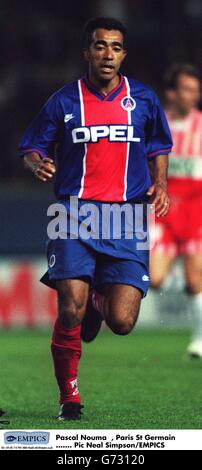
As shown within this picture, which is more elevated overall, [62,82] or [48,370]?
[62,82]

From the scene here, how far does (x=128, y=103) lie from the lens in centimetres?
556

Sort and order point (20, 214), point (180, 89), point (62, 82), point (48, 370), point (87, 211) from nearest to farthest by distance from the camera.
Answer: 1. point (87, 211)
2. point (48, 370)
3. point (180, 89)
4. point (20, 214)
5. point (62, 82)

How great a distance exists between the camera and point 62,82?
14289 mm

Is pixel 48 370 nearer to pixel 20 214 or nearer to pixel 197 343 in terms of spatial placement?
pixel 197 343

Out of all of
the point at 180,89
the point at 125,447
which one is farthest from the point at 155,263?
the point at 125,447

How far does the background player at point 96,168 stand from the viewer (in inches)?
216

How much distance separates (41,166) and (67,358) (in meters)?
0.85

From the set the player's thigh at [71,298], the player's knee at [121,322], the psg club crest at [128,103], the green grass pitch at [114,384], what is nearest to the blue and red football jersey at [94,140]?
the psg club crest at [128,103]

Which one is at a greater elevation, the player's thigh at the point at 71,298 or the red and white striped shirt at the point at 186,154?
the red and white striped shirt at the point at 186,154

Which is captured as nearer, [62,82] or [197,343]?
[197,343]

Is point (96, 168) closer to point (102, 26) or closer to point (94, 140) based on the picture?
point (94, 140)

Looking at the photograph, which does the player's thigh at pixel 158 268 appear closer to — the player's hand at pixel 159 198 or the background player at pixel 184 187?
the background player at pixel 184 187

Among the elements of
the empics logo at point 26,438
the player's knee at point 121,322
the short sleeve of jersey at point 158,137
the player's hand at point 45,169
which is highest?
the short sleeve of jersey at point 158,137
